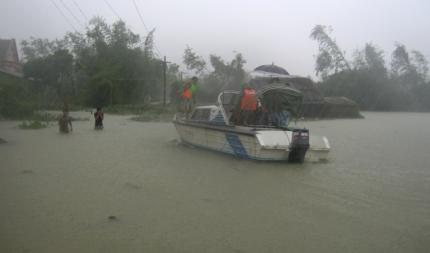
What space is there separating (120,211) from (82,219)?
568 millimetres

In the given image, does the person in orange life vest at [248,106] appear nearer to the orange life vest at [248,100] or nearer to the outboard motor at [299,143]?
the orange life vest at [248,100]

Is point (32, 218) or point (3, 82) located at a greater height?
point (3, 82)

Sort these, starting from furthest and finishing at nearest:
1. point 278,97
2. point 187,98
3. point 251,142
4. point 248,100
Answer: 1. point 187,98
2. point 278,97
3. point 248,100
4. point 251,142

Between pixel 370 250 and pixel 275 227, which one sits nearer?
pixel 370 250

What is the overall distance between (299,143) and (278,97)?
2.10 m

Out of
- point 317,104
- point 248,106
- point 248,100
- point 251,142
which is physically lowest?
point 251,142

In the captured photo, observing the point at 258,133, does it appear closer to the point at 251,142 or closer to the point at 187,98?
the point at 251,142

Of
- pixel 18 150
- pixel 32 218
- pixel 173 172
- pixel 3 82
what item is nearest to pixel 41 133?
pixel 18 150

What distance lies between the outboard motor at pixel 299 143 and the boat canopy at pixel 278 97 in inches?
76.6

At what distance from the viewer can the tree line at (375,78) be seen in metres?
45.7

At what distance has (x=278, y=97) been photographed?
37.9 feet

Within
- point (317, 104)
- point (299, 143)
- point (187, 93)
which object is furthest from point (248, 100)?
point (317, 104)

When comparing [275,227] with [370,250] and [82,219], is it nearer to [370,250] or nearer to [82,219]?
[370,250]

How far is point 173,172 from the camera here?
937cm
